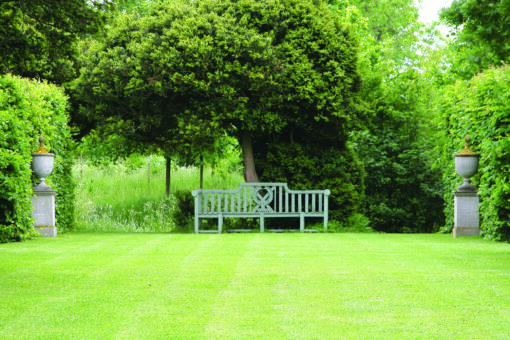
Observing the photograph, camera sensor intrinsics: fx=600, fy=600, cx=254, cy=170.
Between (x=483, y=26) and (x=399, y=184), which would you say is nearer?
(x=483, y=26)

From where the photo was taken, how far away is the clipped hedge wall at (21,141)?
8.77 metres

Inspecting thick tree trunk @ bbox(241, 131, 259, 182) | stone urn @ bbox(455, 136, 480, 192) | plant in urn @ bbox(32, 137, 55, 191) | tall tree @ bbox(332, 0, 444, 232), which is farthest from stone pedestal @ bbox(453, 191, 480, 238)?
plant in urn @ bbox(32, 137, 55, 191)

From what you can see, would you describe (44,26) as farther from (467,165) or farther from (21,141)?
(467,165)

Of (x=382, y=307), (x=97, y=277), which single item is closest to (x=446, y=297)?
(x=382, y=307)

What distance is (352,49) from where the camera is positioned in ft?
44.1

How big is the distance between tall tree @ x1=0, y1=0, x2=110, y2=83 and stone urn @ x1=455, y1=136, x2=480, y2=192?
21.8 ft

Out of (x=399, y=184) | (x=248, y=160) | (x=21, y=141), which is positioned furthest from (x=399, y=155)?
(x=21, y=141)

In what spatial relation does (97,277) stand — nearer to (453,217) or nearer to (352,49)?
(453,217)

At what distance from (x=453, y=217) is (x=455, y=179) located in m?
0.81

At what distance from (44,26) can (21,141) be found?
3.19 m

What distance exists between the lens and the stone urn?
1032 centimetres

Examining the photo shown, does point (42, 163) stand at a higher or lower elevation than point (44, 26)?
lower

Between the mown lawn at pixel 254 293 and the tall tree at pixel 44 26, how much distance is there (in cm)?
230

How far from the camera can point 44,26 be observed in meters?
6.50
